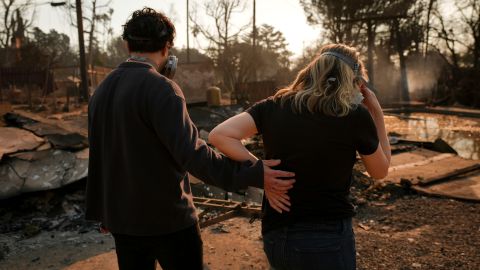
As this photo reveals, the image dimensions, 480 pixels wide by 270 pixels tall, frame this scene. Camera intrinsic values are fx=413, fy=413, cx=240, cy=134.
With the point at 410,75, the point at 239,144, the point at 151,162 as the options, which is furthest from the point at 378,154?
the point at 410,75

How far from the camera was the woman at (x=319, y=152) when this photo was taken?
1671 millimetres

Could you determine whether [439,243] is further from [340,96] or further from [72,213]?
[72,213]

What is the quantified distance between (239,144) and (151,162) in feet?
1.32

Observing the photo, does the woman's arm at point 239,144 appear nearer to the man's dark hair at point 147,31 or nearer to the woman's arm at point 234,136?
the woman's arm at point 234,136

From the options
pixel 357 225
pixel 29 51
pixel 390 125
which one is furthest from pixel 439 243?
pixel 29 51

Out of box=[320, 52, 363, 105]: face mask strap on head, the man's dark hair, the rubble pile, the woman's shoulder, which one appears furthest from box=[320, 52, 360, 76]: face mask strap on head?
the rubble pile

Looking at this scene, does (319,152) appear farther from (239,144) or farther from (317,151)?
(239,144)

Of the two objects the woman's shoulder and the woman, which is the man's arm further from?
the woman's shoulder

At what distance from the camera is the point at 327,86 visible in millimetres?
1699

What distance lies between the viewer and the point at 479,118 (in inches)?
728

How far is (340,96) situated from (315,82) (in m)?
0.14

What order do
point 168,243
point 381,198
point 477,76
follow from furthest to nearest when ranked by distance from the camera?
point 477,76
point 381,198
point 168,243

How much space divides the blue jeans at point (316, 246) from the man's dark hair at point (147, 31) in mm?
1008

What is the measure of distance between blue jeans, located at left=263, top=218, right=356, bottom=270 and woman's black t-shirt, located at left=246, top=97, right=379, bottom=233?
4cm
